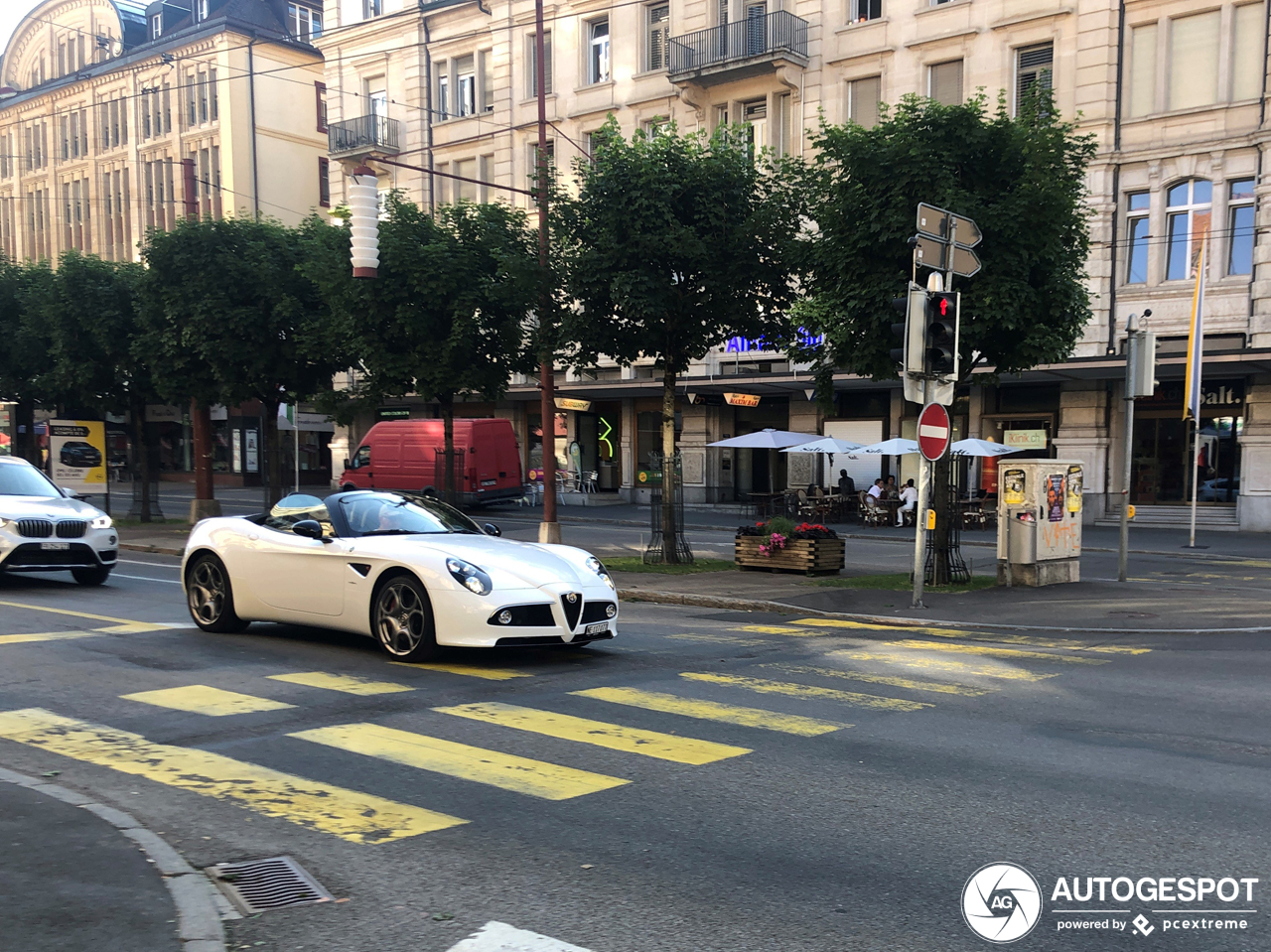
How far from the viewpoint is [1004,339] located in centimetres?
1515

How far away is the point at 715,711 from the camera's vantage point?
23.1ft

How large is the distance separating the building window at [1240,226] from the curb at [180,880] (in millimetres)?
28125

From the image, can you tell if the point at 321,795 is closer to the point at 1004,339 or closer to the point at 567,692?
the point at 567,692

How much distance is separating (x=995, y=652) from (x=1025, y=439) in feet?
70.6

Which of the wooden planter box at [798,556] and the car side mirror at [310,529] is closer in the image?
the car side mirror at [310,529]

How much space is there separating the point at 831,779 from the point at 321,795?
253 centimetres

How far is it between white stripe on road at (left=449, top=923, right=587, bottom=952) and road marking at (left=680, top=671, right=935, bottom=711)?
4.05 m

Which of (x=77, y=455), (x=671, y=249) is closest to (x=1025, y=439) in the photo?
(x=671, y=249)

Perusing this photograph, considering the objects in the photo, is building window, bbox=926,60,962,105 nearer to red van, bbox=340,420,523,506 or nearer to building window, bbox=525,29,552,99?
building window, bbox=525,29,552,99

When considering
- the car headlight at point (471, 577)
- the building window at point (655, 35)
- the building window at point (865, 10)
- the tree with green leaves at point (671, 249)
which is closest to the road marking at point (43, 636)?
the car headlight at point (471, 577)

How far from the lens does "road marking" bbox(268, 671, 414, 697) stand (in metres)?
7.55

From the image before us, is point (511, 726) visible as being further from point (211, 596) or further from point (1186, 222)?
point (1186, 222)

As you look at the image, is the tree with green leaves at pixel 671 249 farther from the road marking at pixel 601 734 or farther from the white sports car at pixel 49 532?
the road marking at pixel 601 734

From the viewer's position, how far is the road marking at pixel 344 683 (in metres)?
7.55
